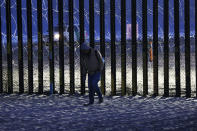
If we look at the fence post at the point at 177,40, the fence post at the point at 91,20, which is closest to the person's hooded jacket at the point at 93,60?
the fence post at the point at 91,20

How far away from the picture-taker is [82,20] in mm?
8688

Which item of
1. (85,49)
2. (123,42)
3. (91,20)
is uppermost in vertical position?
(91,20)

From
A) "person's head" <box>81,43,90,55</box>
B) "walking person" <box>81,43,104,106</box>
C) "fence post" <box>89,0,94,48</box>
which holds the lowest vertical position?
"walking person" <box>81,43,104,106</box>

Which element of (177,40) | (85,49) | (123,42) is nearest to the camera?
(85,49)

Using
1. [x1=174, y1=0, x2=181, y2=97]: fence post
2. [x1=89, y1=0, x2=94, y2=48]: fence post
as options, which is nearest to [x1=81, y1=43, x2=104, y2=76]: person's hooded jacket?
[x1=89, y1=0, x2=94, y2=48]: fence post

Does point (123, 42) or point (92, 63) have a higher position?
point (123, 42)

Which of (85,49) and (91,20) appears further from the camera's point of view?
(91,20)

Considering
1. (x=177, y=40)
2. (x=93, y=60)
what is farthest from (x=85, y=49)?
(x=177, y=40)

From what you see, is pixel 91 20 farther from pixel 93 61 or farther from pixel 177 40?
pixel 177 40

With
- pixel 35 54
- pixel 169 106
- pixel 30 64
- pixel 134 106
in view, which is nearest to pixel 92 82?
pixel 134 106

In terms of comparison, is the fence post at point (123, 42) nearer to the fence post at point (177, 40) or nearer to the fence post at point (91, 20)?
the fence post at point (91, 20)

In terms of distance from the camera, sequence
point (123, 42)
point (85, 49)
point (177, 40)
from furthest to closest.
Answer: point (123, 42) → point (177, 40) → point (85, 49)

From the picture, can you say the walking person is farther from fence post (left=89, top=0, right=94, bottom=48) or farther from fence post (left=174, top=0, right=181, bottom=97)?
fence post (left=174, top=0, right=181, bottom=97)

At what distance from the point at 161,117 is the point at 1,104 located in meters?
3.09
